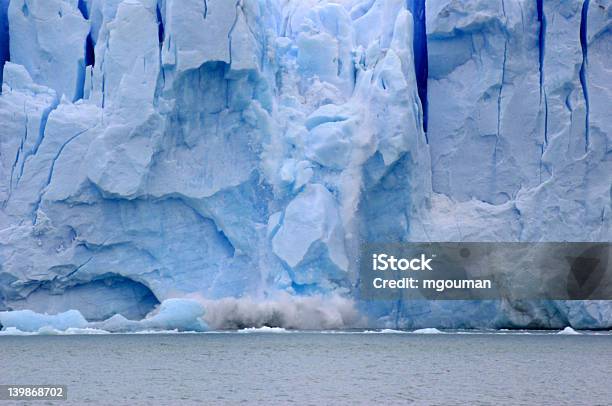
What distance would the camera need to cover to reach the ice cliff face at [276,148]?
18.3m

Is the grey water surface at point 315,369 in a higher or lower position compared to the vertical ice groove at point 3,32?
lower

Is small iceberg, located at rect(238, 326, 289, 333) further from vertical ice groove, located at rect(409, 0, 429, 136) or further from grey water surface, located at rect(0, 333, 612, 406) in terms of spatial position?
vertical ice groove, located at rect(409, 0, 429, 136)

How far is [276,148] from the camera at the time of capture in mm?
19359

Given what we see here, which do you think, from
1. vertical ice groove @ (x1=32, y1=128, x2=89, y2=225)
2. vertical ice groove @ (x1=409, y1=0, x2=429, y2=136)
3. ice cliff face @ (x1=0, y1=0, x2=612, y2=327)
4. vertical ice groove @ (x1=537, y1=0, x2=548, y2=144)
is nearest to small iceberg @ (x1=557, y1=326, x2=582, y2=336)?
ice cliff face @ (x1=0, y1=0, x2=612, y2=327)

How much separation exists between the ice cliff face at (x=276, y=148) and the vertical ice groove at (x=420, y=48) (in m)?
0.61

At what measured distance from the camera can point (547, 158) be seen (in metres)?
19.5

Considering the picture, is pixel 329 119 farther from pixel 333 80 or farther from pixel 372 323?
pixel 372 323

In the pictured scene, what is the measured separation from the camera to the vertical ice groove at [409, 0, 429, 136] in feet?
68.6

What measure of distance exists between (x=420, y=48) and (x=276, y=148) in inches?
170

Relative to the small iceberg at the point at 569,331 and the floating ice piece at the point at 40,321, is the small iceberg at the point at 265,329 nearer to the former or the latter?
the floating ice piece at the point at 40,321

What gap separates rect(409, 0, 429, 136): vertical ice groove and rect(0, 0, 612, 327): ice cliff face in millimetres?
609

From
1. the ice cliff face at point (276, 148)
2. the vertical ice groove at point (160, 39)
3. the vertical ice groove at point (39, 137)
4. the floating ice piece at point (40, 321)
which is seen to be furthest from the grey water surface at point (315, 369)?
the vertical ice groove at point (160, 39)

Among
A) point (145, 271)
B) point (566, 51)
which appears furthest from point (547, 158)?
point (145, 271)

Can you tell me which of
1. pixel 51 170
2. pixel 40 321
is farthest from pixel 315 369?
pixel 51 170
